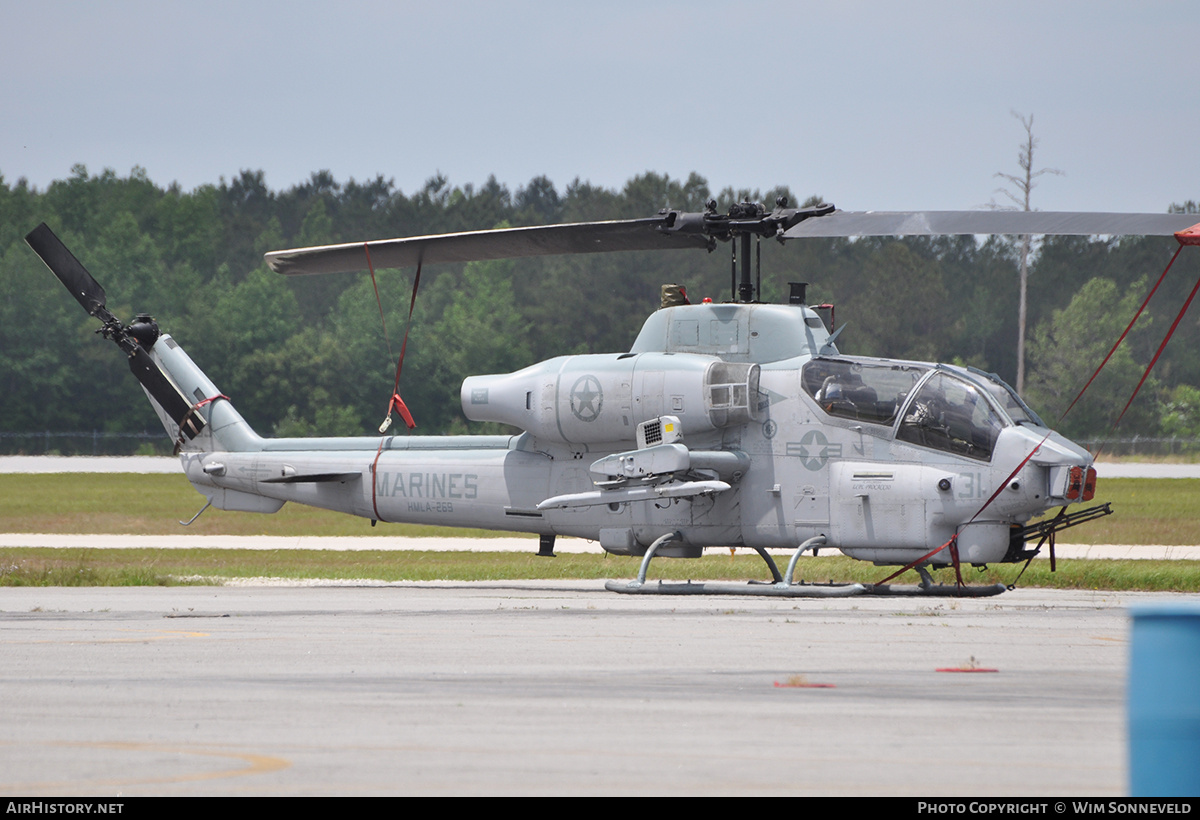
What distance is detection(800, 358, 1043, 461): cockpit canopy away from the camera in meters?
13.2

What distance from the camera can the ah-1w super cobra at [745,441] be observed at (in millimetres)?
13156

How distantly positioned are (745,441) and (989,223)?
351 centimetres

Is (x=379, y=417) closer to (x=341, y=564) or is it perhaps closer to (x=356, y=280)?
(x=356, y=280)

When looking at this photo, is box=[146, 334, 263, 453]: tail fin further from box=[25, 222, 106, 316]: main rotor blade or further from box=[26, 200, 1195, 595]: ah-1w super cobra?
box=[26, 200, 1195, 595]: ah-1w super cobra

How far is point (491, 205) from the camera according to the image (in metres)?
95.2

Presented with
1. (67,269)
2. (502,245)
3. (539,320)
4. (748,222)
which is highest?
(748,222)

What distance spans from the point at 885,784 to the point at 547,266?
7371cm

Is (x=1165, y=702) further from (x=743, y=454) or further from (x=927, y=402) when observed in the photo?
(x=743, y=454)

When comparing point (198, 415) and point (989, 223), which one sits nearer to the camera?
point (989, 223)

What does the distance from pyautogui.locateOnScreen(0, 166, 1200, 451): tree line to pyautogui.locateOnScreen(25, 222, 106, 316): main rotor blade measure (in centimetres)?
4397

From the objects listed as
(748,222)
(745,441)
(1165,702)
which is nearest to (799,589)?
(745,441)

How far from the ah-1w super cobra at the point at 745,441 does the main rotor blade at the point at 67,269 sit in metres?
3.21

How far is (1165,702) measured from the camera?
4.23 m

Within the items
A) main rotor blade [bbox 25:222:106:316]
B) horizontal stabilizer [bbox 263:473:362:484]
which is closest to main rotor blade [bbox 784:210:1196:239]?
horizontal stabilizer [bbox 263:473:362:484]
